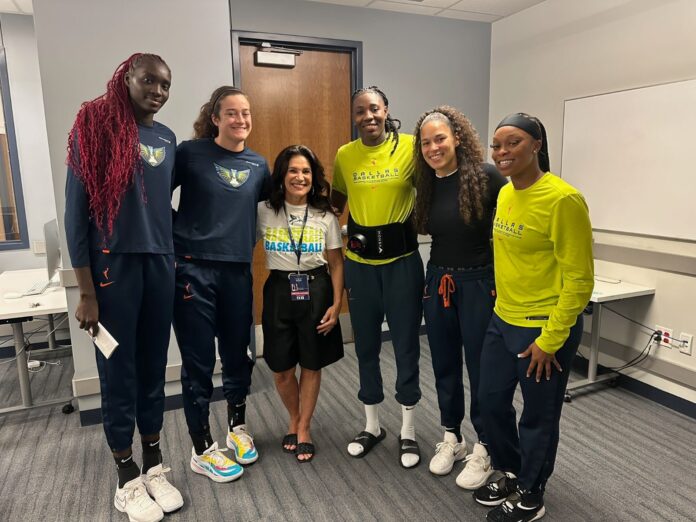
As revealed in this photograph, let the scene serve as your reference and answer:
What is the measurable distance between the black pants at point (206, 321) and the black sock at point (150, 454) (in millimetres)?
164

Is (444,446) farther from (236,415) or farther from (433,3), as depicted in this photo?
(433,3)

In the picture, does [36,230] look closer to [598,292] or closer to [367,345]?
[367,345]

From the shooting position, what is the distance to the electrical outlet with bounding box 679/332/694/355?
260 cm

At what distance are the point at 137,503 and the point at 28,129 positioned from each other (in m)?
2.79

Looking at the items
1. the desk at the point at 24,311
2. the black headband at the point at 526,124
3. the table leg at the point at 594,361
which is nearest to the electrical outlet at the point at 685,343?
the table leg at the point at 594,361

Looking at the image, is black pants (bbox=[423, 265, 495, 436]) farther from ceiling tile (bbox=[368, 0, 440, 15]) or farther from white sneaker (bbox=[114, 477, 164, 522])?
ceiling tile (bbox=[368, 0, 440, 15])

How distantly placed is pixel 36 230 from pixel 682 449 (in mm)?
4063

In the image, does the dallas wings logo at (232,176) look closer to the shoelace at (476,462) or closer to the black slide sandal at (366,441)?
the black slide sandal at (366,441)

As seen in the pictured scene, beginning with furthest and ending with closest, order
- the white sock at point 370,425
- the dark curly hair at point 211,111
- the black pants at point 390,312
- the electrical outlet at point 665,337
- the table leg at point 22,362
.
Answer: the electrical outlet at point 665,337 → the table leg at point 22,362 → the white sock at point 370,425 → the black pants at point 390,312 → the dark curly hair at point 211,111

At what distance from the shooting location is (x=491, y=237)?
6.09 ft

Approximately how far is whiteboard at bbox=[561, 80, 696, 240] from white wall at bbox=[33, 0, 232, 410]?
2.12 metres

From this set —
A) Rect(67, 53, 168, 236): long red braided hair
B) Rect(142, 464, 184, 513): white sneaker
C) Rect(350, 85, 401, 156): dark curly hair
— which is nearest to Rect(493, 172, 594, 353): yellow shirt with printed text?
Rect(350, 85, 401, 156): dark curly hair

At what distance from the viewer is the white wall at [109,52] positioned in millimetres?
2264

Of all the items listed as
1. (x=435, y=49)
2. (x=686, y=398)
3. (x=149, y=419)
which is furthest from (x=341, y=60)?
(x=686, y=398)
